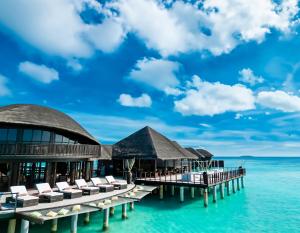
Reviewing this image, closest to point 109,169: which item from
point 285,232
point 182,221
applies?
point 182,221

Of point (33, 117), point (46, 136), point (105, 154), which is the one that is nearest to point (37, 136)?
point (46, 136)

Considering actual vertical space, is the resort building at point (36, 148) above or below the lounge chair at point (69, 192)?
above

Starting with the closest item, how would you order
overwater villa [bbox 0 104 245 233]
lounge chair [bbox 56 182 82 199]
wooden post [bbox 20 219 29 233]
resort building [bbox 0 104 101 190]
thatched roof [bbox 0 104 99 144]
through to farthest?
wooden post [bbox 20 219 29 233]
overwater villa [bbox 0 104 245 233]
lounge chair [bbox 56 182 82 199]
resort building [bbox 0 104 101 190]
thatched roof [bbox 0 104 99 144]

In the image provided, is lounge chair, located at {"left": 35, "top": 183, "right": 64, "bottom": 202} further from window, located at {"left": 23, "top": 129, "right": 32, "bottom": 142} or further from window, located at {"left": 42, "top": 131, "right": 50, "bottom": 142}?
window, located at {"left": 42, "top": 131, "right": 50, "bottom": 142}

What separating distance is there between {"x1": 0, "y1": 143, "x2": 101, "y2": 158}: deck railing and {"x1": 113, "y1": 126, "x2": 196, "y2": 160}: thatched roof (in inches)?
309

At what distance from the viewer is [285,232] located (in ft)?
56.5

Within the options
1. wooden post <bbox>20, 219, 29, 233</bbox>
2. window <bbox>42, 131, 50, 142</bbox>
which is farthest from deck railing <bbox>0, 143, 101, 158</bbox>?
wooden post <bbox>20, 219, 29, 233</bbox>

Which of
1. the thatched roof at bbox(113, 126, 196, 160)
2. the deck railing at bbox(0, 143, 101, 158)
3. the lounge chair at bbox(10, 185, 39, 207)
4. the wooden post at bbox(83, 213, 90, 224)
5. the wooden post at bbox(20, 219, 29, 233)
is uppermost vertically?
the thatched roof at bbox(113, 126, 196, 160)

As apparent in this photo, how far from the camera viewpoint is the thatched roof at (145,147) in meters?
26.9

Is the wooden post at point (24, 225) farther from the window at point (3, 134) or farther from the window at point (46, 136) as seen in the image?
the window at point (46, 136)

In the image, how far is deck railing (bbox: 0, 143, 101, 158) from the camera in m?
15.7

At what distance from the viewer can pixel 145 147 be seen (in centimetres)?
2814

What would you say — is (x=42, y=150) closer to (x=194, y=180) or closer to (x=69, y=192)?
(x=69, y=192)

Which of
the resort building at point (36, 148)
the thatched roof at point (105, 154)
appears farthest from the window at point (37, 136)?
the thatched roof at point (105, 154)
